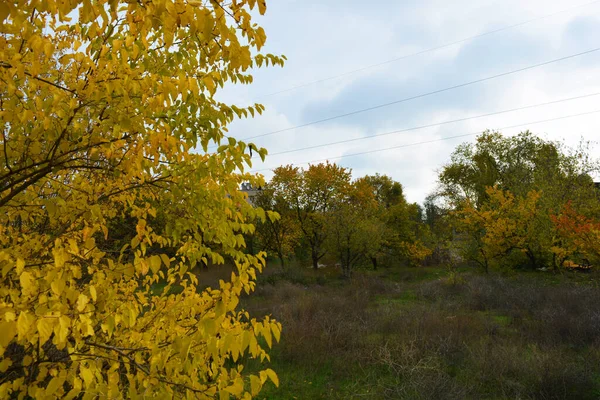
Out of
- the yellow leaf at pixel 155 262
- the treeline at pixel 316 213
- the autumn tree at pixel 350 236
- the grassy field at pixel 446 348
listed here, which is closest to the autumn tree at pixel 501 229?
the autumn tree at pixel 350 236

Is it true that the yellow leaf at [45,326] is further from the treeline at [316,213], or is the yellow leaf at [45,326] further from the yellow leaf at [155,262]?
the treeline at [316,213]

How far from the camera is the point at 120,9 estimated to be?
7.41 ft

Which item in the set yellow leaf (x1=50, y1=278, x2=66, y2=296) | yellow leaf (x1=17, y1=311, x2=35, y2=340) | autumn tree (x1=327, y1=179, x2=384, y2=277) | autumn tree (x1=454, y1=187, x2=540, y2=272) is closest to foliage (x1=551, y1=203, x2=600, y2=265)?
autumn tree (x1=454, y1=187, x2=540, y2=272)

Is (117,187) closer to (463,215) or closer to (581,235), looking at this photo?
(581,235)

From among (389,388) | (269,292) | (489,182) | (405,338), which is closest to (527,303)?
(405,338)

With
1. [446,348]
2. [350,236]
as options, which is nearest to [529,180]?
[350,236]

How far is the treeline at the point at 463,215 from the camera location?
1531 centimetres

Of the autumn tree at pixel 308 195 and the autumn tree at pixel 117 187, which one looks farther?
the autumn tree at pixel 308 195

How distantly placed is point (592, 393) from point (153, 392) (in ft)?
19.8

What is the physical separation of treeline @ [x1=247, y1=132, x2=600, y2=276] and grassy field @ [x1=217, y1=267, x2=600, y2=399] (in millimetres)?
4416

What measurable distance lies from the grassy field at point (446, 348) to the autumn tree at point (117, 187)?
382cm

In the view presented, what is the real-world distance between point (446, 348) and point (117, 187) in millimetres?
6207

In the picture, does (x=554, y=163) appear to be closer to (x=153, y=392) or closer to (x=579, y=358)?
(x=579, y=358)

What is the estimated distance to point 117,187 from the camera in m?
2.94
